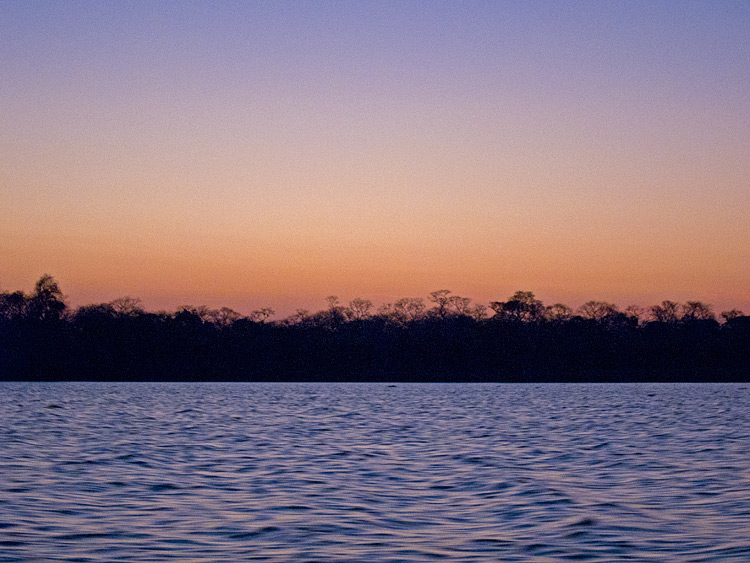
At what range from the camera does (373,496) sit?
21453 millimetres

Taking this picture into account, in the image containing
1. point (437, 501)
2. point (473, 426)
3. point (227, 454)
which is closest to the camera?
point (437, 501)

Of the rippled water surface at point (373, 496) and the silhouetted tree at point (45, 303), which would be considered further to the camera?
the silhouetted tree at point (45, 303)

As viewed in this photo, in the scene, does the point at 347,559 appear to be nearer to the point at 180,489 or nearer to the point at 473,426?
the point at 180,489

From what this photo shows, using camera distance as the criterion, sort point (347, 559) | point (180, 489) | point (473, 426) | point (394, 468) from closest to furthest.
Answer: point (347, 559) < point (180, 489) < point (394, 468) < point (473, 426)

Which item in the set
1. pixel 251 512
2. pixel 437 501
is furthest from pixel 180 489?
pixel 437 501

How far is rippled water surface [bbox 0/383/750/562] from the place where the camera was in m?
15.1

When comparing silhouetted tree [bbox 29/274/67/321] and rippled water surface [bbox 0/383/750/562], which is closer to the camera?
rippled water surface [bbox 0/383/750/562]

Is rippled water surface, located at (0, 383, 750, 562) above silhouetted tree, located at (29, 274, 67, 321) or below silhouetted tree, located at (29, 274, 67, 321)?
below

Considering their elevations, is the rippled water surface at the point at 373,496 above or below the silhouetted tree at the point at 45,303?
below

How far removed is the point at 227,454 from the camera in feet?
105

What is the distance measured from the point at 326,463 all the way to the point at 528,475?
676 cm

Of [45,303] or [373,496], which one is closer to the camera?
[373,496]

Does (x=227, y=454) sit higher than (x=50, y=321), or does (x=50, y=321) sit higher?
(x=50, y=321)

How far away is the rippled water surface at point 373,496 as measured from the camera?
15125mm
